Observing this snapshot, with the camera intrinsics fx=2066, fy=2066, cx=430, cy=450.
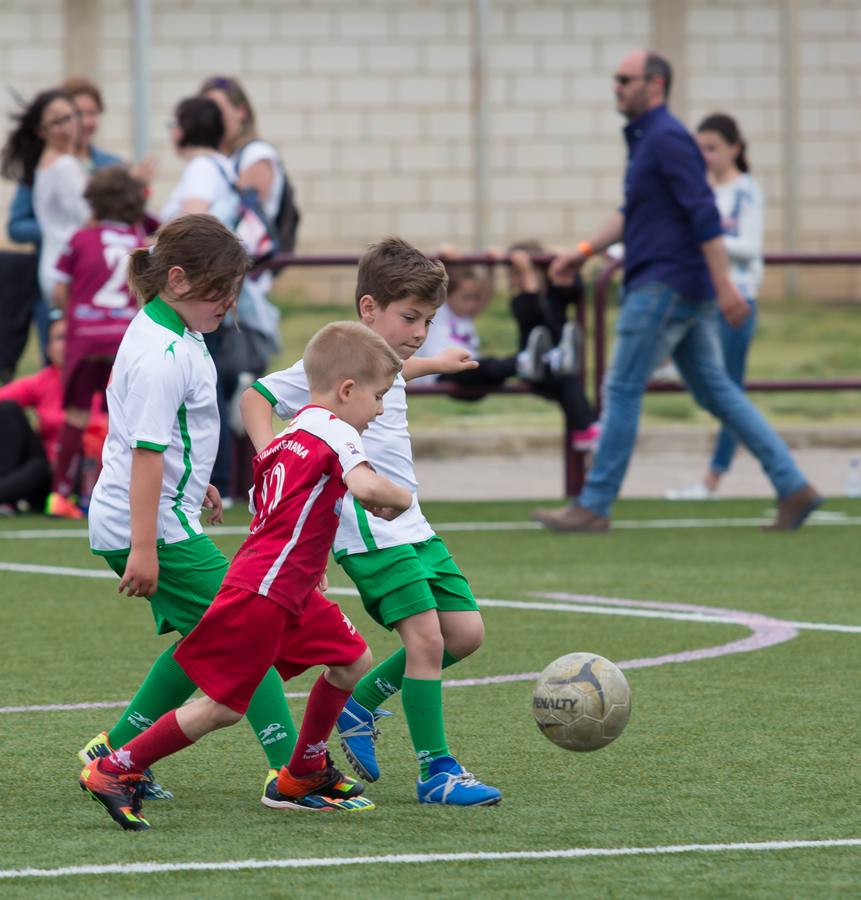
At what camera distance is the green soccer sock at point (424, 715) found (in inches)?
188

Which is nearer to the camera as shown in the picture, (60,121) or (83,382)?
(83,382)

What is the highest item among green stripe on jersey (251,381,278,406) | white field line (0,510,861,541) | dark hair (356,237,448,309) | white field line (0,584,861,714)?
dark hair (356,237,448,309)

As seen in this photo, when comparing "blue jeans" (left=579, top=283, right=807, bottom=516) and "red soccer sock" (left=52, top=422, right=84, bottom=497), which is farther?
"red soccer sock" (left=52, top=422, right=84, bottom=497)

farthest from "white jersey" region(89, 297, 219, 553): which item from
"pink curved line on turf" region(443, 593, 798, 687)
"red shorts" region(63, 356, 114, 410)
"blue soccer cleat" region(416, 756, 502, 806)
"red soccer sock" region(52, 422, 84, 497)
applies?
"red soccer sock" region(52, 422, 84, 497)

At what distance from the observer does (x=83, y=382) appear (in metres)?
10.6

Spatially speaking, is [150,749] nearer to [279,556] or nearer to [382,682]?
[279,556]

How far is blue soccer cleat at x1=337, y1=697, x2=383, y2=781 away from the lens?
4941 mm

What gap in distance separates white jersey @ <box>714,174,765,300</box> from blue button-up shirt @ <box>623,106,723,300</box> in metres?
1.60

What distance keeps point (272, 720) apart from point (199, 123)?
6.21m

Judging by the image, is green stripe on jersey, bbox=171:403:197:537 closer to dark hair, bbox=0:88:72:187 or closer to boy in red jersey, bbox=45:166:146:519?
boy in red jersey, bbox=45:166:146:519

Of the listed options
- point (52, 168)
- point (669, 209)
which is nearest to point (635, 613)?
point (669, 209)

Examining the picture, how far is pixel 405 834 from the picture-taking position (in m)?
4.39

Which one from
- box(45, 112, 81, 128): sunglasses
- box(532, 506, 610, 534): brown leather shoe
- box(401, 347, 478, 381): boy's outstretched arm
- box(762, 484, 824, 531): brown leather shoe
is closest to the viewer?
box(401, 347, 478, 381): boy's outstretched arm

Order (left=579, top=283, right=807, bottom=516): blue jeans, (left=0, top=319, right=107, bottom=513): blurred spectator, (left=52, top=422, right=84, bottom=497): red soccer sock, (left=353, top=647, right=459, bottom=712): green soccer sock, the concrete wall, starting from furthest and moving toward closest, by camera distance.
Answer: the concrete wall < (left=0, top=319, right=107, bottom=513): blurred spectator < (left=52, top=422, right=84, bottom=497): red soccer sock < (left=579, top=283, right=807, bottom=516): blue jeans < (left=353, top=647, right=459, bottom=712): green soccer sock
